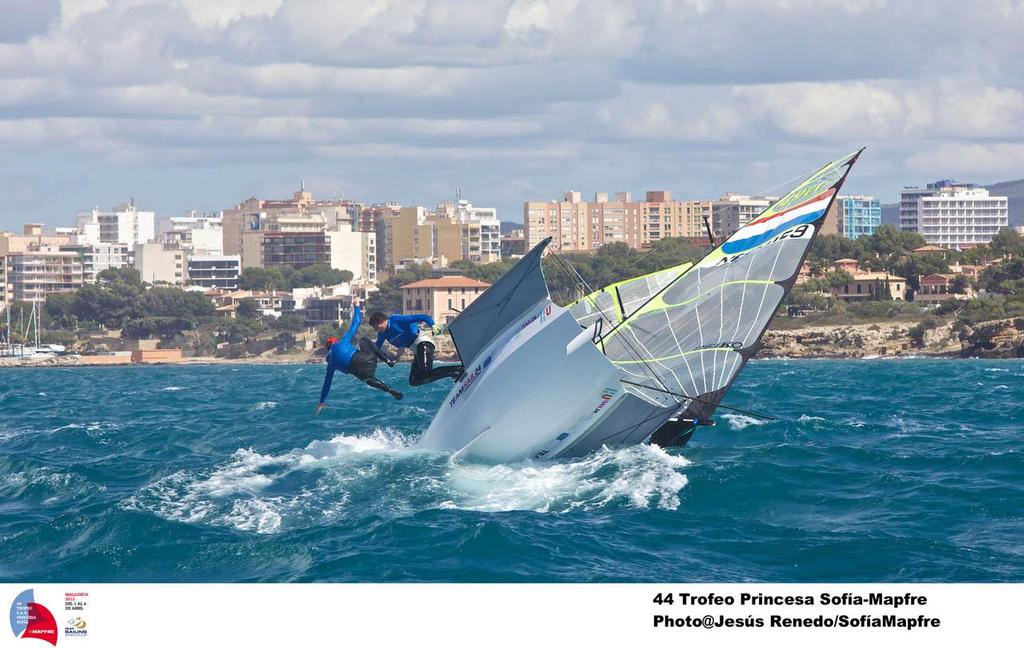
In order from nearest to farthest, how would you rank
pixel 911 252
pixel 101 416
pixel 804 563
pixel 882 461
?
1. pixel 804 563
2. pixel 882 461
3. pixel 101 416
4. pixel 911 252

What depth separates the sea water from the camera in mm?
14469

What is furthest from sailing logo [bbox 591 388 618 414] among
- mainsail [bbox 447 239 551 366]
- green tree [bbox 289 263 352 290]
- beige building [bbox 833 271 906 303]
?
green tree [bbox 289 263 352 290]

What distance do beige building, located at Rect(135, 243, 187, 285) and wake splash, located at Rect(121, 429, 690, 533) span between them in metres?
164

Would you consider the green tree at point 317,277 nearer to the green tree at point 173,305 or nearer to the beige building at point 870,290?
the green tree at point 173,305

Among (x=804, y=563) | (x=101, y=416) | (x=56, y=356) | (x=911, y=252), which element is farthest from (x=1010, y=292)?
(x=804, y=563)

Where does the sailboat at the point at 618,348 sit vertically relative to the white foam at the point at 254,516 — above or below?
above

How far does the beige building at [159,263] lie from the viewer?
597 feet

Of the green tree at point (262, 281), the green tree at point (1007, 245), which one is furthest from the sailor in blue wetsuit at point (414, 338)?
the green tree at point (262, 281)

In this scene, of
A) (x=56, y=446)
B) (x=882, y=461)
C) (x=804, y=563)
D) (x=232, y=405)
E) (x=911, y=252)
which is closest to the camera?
(x=804, y=563)

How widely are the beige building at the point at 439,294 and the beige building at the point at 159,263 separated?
209 feet

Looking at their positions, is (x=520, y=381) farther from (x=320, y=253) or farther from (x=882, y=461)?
(x=320, y=253)

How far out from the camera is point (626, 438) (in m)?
20.9

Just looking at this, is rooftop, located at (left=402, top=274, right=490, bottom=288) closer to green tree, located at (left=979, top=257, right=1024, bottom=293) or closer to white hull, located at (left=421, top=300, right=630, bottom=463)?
green tree, located at (left=979, top=257, right=1024, bottom=293)

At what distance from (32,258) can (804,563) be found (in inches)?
6537
